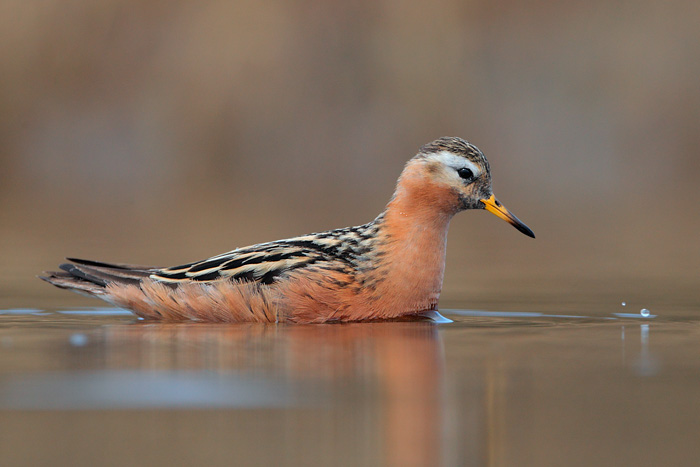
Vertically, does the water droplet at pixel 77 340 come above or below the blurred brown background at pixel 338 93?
below

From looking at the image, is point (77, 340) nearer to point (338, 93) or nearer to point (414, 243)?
point (414, 243)

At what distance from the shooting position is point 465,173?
1005 cm

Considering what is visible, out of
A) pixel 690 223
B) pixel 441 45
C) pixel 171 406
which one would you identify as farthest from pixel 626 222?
pixel 171 406

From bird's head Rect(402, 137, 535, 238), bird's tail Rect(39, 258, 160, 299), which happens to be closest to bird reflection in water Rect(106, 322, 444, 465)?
bird's tail Rect(39, 258, 160, 299)

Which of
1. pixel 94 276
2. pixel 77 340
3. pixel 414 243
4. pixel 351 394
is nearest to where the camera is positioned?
pixel 351 394

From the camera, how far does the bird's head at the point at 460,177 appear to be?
10.0 metres

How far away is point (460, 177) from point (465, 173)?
59mm

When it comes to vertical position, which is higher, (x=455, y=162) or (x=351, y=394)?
(x=455, y=162)

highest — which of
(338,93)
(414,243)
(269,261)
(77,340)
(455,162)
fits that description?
(338,93)

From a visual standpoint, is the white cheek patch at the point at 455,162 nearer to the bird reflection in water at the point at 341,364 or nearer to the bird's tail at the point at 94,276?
the bird reflection in water at the point at 341,364

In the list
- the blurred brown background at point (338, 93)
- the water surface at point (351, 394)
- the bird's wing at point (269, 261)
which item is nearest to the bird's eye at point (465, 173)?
the bird's wing at point (269, 261)

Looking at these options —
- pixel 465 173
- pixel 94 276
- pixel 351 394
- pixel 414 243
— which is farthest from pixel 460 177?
pixel 351 394

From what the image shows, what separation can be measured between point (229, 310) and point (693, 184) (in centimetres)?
1951

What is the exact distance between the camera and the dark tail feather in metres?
10.1
